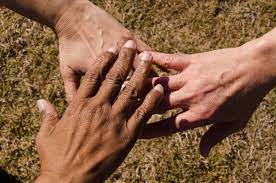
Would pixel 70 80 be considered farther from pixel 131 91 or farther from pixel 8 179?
pixel 8 179

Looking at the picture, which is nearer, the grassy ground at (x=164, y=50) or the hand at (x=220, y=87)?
the hand at (x=220, y=87)

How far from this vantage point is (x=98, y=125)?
9.14 ft

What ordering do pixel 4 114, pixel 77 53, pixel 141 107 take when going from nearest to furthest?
pixel 141 107, pixel 77 53, pixel 4 114

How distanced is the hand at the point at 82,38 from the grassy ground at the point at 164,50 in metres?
1.22

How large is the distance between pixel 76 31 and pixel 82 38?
0.21 ft

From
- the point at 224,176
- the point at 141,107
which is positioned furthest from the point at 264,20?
the point at 141,107

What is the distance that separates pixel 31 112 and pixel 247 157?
196 centimetres

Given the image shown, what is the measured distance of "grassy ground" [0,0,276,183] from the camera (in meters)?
4.33

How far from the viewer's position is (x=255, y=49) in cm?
307

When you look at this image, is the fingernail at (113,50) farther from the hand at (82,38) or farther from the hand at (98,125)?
the hand at (82,38)

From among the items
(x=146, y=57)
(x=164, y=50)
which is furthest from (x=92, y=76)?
(x=164, y=50)

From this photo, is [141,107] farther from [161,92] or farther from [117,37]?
[117,37]

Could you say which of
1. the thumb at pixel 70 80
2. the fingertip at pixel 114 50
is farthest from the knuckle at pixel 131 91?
the thumb at pixel 70 80

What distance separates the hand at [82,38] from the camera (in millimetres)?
3367
